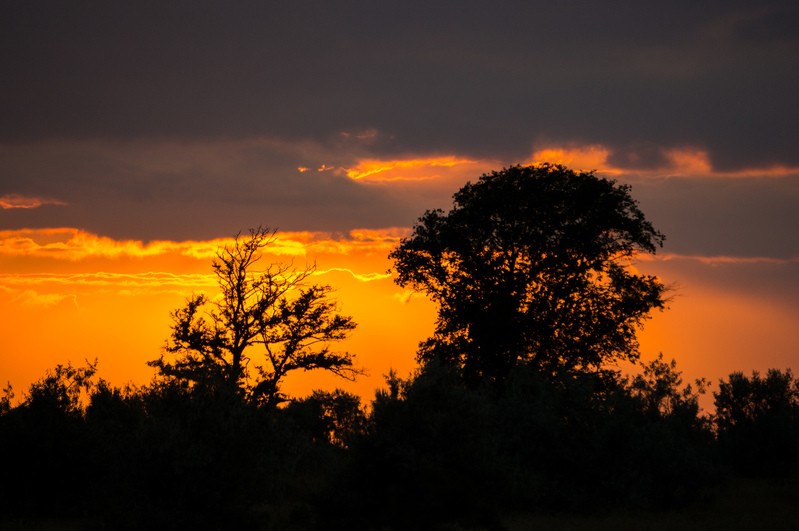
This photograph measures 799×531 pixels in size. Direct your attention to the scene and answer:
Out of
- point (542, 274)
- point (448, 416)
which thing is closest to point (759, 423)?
point (542, 274)

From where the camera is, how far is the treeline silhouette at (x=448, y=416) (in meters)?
26.2

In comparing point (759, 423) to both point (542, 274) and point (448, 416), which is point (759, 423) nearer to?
point (542, 274)

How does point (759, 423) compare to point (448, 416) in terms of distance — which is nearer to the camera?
point (448, 416)

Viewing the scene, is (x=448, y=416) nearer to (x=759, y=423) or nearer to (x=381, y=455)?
(x=381, y=455)

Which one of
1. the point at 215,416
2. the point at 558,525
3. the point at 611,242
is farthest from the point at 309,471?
the point at 611,242

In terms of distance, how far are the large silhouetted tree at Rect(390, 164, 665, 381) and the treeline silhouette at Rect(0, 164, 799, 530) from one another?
0.13 metres

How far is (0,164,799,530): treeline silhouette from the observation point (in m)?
26.2

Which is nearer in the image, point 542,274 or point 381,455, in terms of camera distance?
point 381,455

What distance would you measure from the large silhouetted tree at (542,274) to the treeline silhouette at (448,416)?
13 cm

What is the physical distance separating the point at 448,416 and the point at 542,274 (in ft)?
91.1

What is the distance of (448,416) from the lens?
26797mm

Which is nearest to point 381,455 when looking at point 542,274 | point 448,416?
point 448,416

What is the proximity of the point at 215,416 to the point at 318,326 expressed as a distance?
26.2 meters

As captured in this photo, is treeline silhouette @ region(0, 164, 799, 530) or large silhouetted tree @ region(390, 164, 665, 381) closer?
treeline silhouette @ region(0, 164, 799, 530)
